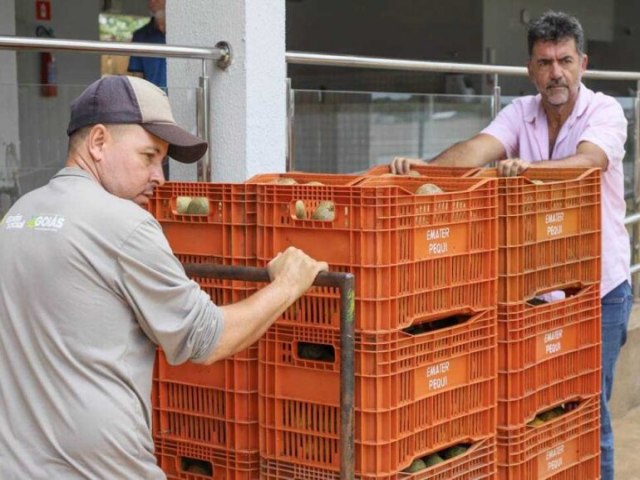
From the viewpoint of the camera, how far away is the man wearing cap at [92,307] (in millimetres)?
2734

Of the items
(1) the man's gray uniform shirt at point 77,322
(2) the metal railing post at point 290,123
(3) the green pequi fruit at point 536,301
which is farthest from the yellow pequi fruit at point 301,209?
(2) the metal railing post at point 290,123

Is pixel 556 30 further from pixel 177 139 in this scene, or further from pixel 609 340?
pixel 177 139

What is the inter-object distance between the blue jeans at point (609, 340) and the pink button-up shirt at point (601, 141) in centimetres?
6

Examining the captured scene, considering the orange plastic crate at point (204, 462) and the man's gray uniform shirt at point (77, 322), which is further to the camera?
the orange plastic crate at point (204, 462)

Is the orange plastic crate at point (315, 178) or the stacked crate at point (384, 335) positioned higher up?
the orange plastic crate at point (315, 178)

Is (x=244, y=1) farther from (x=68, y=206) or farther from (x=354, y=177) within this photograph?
(x=68, y=206)

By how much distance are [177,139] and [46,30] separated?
9506 mm

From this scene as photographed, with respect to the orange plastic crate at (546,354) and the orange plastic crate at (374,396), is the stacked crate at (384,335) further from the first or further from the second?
the orange plastic crate at (546,354)

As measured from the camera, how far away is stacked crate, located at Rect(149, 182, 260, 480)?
3.37 m

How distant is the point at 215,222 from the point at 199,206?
0.08 meters

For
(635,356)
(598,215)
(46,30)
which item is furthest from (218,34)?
(46,30)

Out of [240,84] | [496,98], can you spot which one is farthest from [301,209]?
[496,98]

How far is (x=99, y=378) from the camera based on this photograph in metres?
2.76

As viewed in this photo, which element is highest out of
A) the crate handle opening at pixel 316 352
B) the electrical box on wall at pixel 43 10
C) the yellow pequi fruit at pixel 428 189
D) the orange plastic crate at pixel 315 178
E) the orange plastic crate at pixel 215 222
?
the electrical box on wall at pixel 43 10
